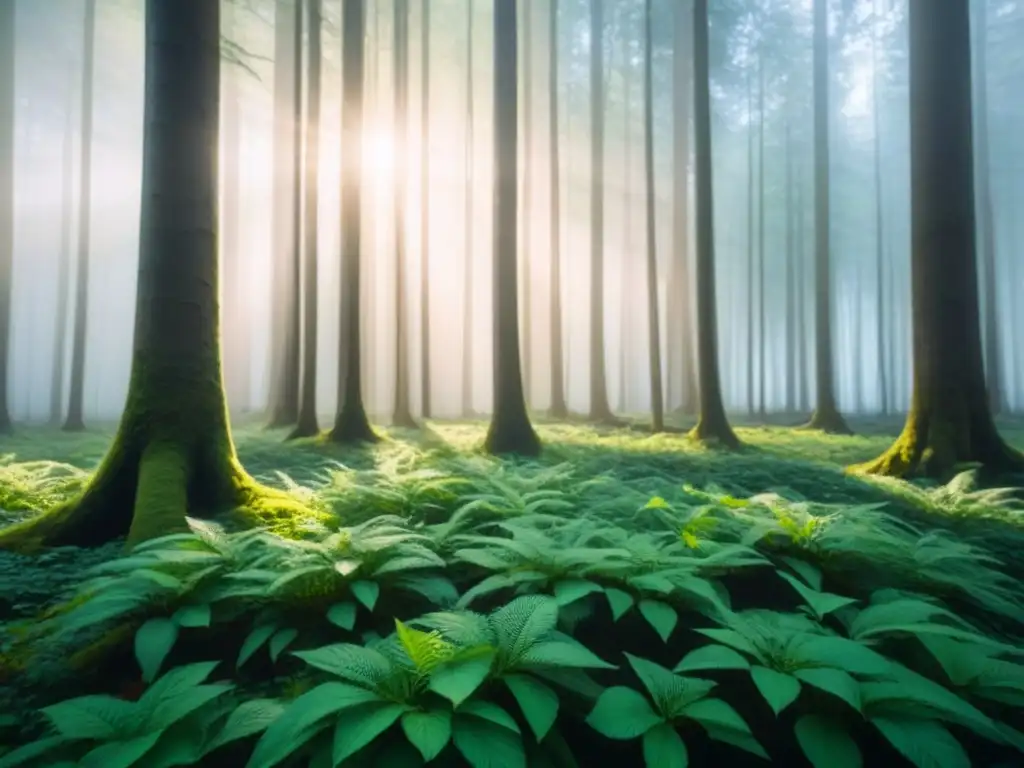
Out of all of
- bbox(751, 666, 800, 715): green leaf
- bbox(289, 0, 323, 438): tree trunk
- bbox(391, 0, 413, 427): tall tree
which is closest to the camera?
bbox(751, 666, 800, 715): green leaf

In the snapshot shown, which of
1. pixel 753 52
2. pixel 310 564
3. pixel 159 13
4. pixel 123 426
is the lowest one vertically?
pixel 310 564

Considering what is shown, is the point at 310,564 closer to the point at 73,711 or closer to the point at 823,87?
the point at 73,711

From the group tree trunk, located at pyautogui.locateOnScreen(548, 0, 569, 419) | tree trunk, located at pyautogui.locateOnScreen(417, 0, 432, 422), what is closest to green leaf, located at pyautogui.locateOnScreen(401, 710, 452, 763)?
tree trunk, located at pyautogui.locateOnScreen(548, 0, 569, 419)

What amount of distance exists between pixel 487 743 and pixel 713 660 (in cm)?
109

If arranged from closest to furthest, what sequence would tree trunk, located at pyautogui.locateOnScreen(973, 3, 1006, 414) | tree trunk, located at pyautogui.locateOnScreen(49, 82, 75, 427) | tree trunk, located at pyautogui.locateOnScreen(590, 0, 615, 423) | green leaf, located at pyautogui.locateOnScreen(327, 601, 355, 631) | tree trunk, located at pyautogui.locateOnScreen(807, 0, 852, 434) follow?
green leaf, located at pyautogui.locateOnScreen(327, 601, 355, 631)
tree trunk, located at pyautogui.locateOnScreen(807, 0, 852, 434)
tree trunk, located at pyautogui.locateOnScreen(590, 0, 615, 423)
tree trunk, located at pyautogui.locateOnScreen(973, 3, 1006, 414)
tree trunk, located at pyautogui.locateOnScreen(49, 82, 75, 427)

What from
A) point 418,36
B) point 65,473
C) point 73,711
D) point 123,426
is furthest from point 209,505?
point 418,36

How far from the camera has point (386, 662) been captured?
2.59 m

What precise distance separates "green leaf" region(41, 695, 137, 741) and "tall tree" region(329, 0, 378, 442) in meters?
9.52

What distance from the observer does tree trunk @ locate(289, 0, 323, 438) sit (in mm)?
13039

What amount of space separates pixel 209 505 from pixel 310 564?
2.18 meters

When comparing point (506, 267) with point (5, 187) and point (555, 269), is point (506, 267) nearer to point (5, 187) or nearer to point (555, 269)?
point (555, 269)

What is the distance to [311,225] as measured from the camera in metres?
15.2

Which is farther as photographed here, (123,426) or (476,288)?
(476,288)

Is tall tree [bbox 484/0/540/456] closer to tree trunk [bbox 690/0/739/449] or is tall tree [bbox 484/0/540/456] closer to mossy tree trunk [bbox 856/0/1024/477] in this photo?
tree trunk [bbox 690/0/739/449]
